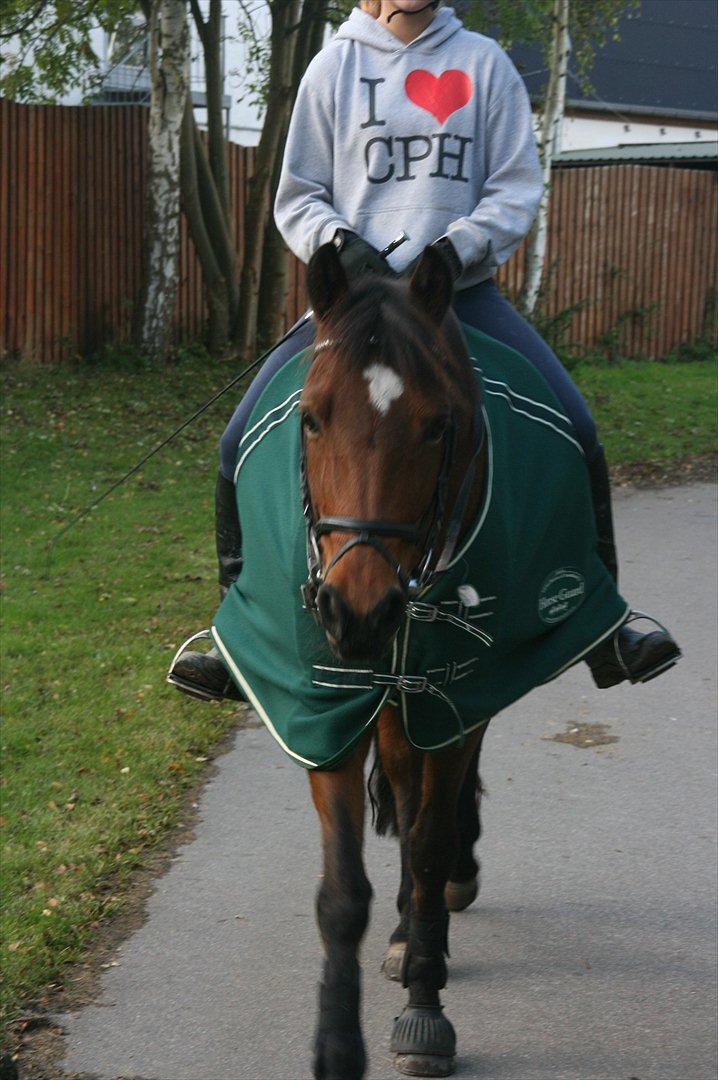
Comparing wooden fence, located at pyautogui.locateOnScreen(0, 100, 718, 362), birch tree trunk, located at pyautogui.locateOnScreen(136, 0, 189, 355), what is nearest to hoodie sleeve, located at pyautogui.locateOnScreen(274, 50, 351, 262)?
birch tree trunk, located at pyautogui.locateOnScreen(136, 0, 189, 355)

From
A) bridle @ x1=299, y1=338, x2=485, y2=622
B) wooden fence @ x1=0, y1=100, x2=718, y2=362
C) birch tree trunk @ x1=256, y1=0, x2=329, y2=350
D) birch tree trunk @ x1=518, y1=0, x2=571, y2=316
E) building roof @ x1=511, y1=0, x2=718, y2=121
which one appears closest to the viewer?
bridle @ x1=299, y1=338, x2=485, y2=622

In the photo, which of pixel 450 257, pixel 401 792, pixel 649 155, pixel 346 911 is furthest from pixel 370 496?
pixel 649 155

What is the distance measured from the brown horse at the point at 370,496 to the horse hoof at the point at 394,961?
0.46m

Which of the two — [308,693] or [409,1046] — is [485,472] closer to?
[308,693]

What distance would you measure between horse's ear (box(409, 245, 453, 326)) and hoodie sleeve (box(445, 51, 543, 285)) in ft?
2.43

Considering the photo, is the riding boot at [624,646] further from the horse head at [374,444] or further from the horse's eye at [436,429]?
the horse's eye at [436,429]

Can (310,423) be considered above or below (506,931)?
above

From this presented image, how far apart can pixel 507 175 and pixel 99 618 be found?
4.98 meters

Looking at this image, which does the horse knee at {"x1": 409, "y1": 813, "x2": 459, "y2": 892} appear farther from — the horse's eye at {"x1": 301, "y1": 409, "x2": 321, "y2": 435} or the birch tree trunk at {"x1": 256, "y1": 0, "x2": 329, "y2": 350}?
the birch tree trunk at {"x1": 256, "y1": 0, "x2": 329, "y2": 350}

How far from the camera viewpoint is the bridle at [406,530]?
2.84 metres

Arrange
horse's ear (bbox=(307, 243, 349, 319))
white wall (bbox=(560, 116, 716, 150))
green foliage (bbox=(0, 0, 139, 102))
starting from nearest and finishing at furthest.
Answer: horse's ear (bbox=(307, 243, 349, 319)) → green foliage (bbox=(0, 0, 139, 102)) → white wall (bbox=(560, 116, 716, 150))

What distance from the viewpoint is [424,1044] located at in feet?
12.7

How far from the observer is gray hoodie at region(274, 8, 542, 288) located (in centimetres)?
407

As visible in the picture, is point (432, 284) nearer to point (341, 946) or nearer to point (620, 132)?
point (341, 946)
